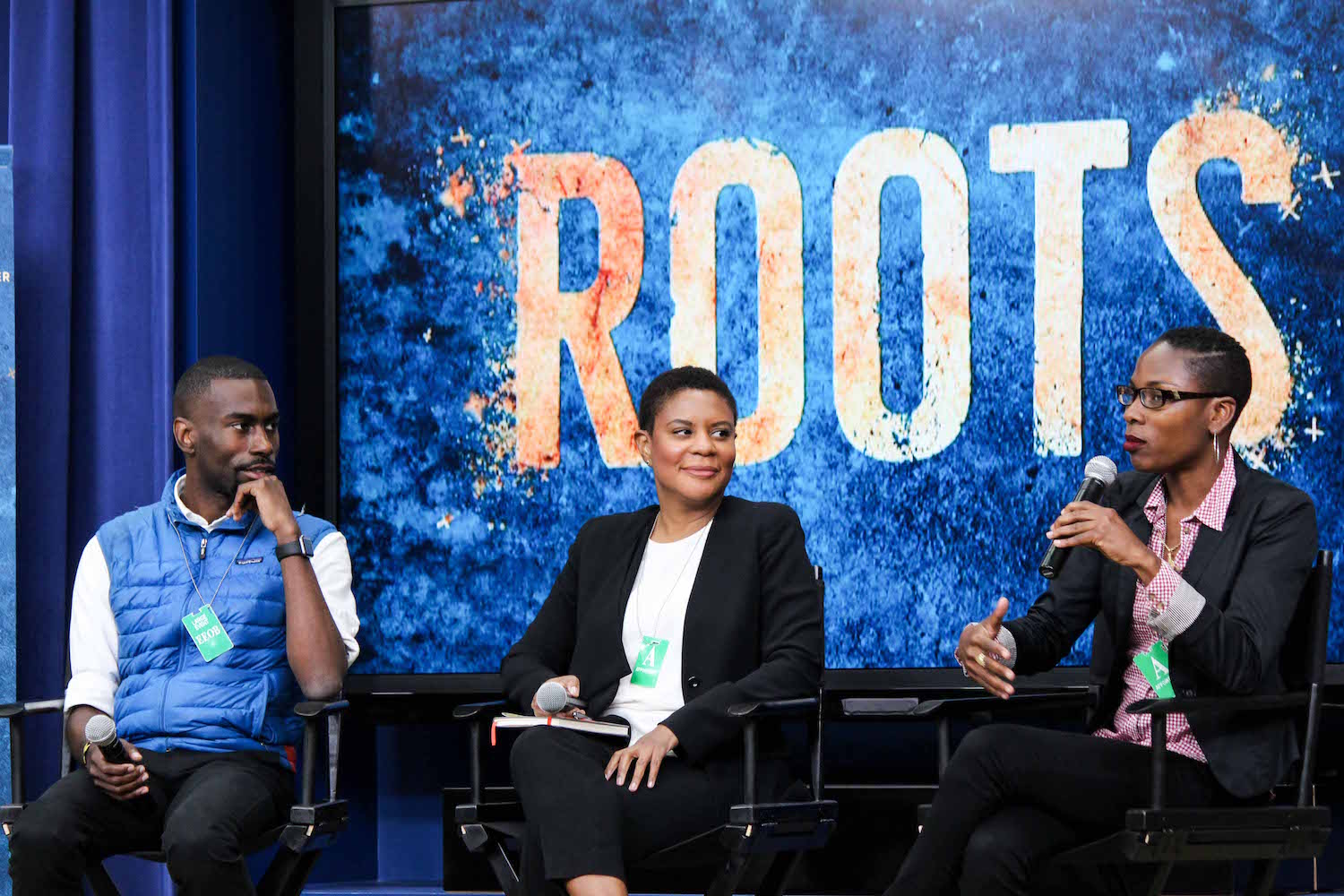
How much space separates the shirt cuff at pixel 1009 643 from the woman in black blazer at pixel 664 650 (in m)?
0.37

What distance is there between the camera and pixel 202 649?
337cm

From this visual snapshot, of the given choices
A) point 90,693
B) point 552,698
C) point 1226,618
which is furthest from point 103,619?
point 1226,618

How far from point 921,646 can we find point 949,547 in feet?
0.94

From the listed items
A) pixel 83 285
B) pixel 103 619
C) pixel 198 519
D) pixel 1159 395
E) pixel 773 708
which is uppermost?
pixel 83 285

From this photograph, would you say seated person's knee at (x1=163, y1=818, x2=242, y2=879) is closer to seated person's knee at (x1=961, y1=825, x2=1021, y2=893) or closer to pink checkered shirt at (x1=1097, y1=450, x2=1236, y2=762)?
seated person's knee at (x1=961, y1=825, x2=1021, y2=893)

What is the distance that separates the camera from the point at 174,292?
452 cm

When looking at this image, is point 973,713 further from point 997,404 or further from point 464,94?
point 464,94

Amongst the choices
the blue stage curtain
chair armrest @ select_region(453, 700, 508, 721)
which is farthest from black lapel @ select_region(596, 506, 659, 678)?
the blue stage curtain

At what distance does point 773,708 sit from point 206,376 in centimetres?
155

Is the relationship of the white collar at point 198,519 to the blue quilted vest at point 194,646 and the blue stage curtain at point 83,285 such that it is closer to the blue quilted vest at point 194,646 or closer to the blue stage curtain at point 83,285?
the blue quilted vest at point 194,646

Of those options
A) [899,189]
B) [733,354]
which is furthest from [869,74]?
[733,354]

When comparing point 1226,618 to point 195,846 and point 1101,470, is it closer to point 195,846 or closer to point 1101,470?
point 1101,470

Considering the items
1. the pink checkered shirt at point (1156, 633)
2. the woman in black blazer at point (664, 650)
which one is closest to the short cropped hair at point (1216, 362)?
the pink checkered shirt at point (1156, 633)

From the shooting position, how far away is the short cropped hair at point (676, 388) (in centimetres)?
345
